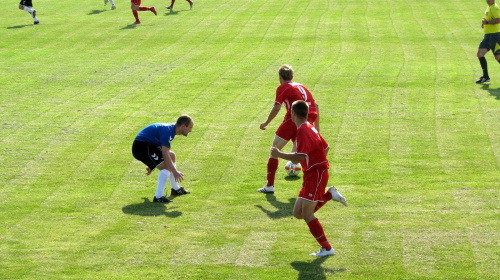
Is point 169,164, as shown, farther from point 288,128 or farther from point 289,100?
point 289,100

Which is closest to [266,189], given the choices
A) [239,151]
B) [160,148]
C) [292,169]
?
[292,169]

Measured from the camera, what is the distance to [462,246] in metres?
9.16

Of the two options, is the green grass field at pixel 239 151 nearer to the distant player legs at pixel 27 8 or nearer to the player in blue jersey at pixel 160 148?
the player in blue jersey at pixel 160 148

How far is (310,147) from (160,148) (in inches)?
152

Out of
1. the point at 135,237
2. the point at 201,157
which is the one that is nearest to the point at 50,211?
the point at 135,237

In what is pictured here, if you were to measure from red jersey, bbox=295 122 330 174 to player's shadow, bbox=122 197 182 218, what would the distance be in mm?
3038

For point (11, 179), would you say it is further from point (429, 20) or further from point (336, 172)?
point (429, 20)

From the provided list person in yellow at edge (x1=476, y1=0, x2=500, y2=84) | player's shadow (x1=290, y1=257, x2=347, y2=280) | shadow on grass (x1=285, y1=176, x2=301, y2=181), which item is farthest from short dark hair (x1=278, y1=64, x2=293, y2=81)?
person in yellow at edge (x1=476, y1=0, x2=500, y2=84)

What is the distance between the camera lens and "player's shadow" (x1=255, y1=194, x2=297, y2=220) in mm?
10806

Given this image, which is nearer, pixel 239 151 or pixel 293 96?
pixel 293 96

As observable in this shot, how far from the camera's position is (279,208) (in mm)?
11180

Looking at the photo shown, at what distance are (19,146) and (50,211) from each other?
486 cm

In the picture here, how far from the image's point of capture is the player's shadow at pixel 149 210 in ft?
35.9

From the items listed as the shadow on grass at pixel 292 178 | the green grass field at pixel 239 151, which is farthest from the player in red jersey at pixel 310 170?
the shadow on grass at pixel 292 178
